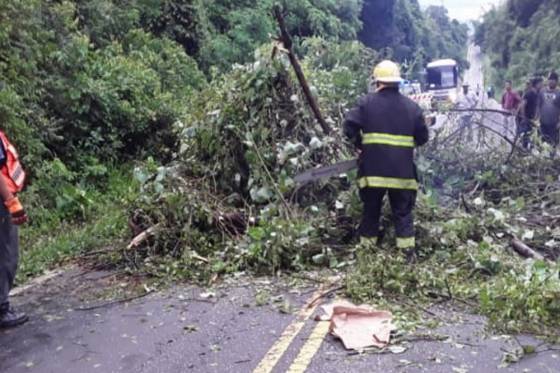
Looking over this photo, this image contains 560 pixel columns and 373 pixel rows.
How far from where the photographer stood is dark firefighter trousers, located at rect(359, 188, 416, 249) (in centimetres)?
556

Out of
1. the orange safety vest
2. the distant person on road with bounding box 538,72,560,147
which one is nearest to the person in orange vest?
the orange safety vest

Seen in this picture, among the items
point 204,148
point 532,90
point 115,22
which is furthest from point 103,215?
point 532,90

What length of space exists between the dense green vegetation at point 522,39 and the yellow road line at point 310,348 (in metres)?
32.4

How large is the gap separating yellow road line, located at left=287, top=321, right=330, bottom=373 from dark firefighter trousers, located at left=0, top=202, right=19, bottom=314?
7.20 ft

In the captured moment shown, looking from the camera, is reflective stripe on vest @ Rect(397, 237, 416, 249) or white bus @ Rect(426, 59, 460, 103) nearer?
reflective stripe on vest @ Rect(397, 237, 416, 249)

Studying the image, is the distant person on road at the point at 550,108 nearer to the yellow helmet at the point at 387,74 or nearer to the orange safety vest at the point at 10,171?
the yellow helmet at the point at 387,74

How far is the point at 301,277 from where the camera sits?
535 cm

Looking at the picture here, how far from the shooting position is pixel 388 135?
221 inches

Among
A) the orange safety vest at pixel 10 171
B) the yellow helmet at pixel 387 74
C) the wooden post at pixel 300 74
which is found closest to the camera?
the orange safety vest at pixel 10 171

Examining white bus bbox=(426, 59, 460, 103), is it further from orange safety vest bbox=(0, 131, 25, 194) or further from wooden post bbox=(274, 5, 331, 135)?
orange safety vest bbox=(0, 131, 25, 194)

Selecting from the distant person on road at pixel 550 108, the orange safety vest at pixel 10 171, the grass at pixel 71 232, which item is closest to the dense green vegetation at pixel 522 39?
the distant person on road at pixel 550 108

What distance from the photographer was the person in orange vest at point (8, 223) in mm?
4594

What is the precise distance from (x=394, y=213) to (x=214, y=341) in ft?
6.91

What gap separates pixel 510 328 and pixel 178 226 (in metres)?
2.99
